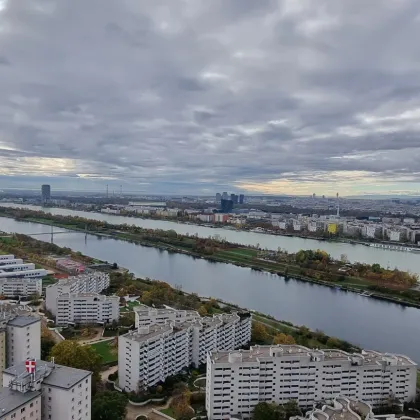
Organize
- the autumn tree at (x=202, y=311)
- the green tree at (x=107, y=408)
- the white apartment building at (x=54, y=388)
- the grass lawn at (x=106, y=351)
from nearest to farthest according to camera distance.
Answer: the white apartment building at (x=54, y=388) → the green tree at (x=107, y=408) → the grass lawn at (x=106, y=351) → the autumn tree at (x=202, y=311)

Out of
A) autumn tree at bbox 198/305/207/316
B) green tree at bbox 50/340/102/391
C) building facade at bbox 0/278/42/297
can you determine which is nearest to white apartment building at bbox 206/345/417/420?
green tree at bbox 50/340/102/391

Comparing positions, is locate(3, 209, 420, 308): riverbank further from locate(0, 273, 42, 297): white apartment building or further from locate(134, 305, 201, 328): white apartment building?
locate(0, 273, 42, 297): white apartment building

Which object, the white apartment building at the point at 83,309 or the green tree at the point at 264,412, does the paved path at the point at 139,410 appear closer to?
the green tree at the point at 264,412

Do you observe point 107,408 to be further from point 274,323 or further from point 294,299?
point 294,299

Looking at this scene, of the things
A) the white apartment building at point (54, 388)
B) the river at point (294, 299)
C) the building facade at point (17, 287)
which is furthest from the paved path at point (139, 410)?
the building facade at point (17, 287)

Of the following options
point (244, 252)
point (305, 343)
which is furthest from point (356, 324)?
point (244, 252)

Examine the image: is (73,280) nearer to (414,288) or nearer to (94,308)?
(94,308)
